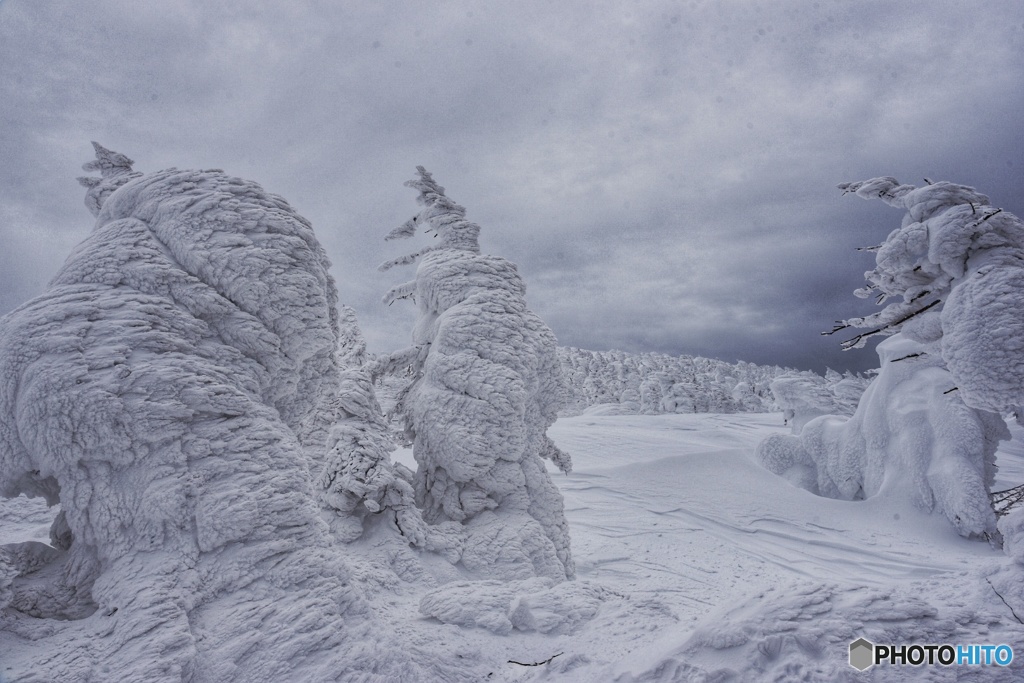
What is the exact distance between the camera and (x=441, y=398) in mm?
4715

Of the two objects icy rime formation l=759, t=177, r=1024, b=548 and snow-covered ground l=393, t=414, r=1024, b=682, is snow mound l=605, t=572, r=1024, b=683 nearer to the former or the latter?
snow-covered ground l=393, t=414, r=1024, b=682

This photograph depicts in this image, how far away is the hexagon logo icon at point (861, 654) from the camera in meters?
1.70

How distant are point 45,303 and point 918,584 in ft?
15.4

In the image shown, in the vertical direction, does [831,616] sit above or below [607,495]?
above

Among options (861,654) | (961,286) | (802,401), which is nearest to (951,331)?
(961,286)

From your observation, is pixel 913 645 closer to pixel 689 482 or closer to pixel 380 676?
pixel 380 676

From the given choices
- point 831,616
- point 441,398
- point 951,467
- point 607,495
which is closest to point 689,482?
point 607,495

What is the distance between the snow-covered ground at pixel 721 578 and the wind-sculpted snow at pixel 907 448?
42 centimetres

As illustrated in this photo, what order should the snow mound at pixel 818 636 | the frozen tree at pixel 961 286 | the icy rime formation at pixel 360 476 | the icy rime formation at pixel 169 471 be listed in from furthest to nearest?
the icy rime formation at pixel 360 476 → the frozen tree at pixel 961 286 → the icy rime formation at pixel 169 471 → the snow mound at pixel 818 636

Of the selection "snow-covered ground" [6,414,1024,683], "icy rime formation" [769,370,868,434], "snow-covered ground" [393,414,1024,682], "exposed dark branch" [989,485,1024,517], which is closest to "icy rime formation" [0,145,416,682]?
"snow-covered ground" [6,414,1024,683]

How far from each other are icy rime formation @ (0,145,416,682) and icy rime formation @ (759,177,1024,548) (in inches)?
140

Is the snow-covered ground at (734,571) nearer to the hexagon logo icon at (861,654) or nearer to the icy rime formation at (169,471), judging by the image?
the hexagon logo icon at (861,654)

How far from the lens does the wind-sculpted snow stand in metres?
6.67

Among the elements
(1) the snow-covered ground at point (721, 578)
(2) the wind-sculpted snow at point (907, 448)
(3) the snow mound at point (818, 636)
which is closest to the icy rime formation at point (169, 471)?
(1) the snow-covered ground at point (721, 578)
